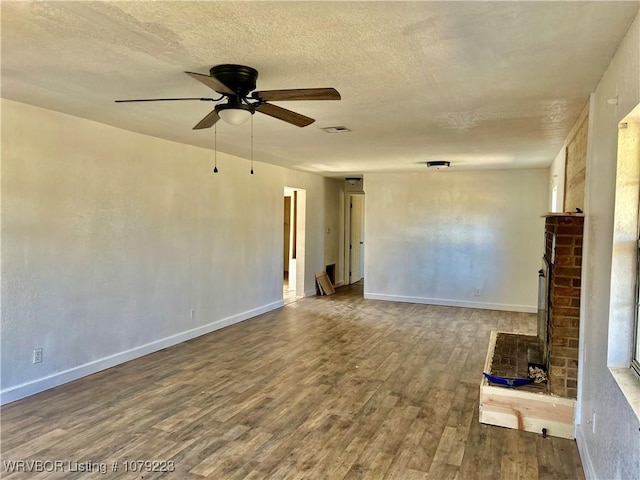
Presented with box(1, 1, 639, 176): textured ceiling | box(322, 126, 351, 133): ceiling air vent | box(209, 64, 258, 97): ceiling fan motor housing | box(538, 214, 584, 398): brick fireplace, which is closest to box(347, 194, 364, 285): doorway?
box(322, 126, 351, 133): ceiling air vent

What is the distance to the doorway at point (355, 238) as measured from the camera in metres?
9.95

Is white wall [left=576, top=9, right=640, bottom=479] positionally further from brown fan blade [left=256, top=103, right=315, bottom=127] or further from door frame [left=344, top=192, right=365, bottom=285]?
door frame [left=344, top=192, right=365, bottom=285]

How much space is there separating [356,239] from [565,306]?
7326mm

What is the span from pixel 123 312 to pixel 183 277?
93 cm

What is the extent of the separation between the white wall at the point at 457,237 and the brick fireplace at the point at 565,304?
172 inches

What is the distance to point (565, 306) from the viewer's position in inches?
118

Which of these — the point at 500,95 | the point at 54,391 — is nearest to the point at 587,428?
the point at 500,95

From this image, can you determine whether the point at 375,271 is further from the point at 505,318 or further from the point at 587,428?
the point at 587,428

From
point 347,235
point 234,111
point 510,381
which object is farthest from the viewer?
point 347,235

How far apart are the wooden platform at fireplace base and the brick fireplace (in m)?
0.10

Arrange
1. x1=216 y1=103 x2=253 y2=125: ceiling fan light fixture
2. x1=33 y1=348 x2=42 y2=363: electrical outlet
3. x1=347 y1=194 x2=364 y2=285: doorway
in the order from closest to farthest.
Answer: x1=216 y1=103 x2=253 y2=125: ceiling fan light fixture → x1=33 y1=348 x2=42 y2=363: electrical outlet → x1=347 y1=194 x2=364 y2=285: doorway

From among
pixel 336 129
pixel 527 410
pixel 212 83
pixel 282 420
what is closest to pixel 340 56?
pixel 212 83

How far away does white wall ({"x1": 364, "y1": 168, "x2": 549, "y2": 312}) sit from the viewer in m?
7.11

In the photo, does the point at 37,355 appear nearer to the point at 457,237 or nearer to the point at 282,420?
the point at 282,420
